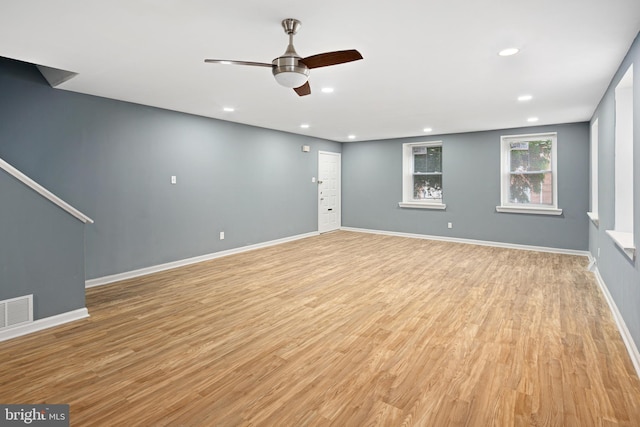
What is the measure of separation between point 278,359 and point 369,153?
22.9 feet

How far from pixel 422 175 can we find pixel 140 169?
603cm

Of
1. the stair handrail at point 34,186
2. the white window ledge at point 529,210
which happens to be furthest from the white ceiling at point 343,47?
the white window ledge at point 529,210

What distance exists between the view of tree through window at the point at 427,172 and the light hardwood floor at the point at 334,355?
3.78 meters

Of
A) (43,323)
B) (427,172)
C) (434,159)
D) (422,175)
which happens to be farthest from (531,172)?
(43,323)

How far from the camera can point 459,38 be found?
266 cm

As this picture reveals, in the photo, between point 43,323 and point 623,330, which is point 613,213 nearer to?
point 623,330

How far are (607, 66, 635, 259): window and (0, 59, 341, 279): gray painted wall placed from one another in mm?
5339

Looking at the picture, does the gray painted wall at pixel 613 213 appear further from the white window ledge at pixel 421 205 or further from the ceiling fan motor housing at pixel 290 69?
the white window ledge at pixel 421 205

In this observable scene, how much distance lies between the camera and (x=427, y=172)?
8.18 m

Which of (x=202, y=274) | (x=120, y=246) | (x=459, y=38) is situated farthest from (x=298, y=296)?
(x=459, y=38)

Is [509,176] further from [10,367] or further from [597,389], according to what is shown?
[10,367]

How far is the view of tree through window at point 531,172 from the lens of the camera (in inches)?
263

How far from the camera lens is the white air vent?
286 cm

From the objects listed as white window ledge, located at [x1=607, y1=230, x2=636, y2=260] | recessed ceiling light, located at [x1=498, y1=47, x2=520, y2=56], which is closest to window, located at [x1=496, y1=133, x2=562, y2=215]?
white window ledge, located at [x1=607, y1=230, x2=636, y2=260]
